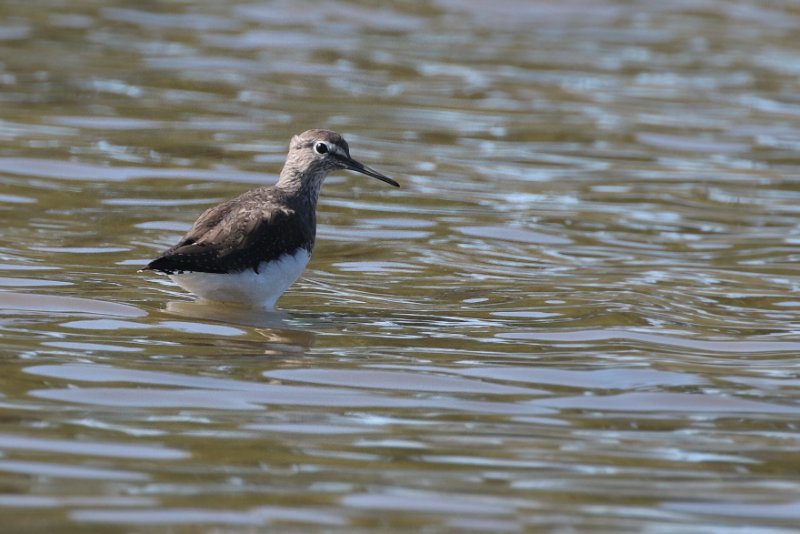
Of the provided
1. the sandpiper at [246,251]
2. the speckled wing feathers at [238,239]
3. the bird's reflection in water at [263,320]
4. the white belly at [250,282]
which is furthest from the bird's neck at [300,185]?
the bird's reflection in water at [263,320]

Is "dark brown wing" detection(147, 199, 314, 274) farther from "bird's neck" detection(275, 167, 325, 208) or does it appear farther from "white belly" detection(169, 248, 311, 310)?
"bird's neck" detection(275, 167, 325, 208)

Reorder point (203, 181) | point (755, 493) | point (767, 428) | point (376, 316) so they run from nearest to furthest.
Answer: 1. point (755, 493)
2. point (767, 428)
3. point (376, 316)
4. point (203, 181)

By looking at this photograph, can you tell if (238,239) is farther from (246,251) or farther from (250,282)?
(250,282)

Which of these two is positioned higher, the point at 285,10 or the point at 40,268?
the point at 285,10

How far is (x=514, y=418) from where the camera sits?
26.1 feet

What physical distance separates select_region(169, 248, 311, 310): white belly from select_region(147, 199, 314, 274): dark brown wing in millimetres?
55

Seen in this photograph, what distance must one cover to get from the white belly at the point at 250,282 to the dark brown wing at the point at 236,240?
55mm

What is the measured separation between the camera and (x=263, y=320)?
33.8 feet

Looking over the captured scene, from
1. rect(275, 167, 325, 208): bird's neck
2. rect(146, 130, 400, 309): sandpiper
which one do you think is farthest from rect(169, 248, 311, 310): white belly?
rect(275, 167, 325, 208): bird's neck

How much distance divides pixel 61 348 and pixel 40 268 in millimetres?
2569

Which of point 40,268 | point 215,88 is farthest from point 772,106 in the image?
point 40,268

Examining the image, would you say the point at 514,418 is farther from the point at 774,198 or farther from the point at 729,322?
the point at 774,198

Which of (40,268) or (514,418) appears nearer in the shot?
(514,418)

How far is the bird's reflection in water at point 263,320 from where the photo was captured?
9.45 meters
